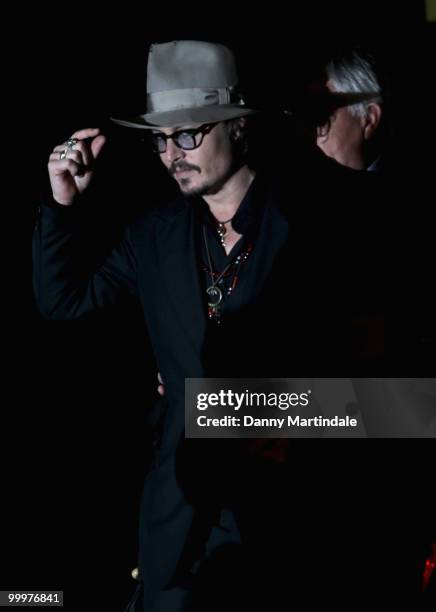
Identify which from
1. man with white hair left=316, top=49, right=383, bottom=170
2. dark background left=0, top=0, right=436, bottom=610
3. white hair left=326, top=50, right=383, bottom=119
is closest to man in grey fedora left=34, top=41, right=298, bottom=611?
dark background left=0, top=0, right=436, bottom=610

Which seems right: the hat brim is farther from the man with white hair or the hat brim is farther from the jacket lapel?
the man with white hair

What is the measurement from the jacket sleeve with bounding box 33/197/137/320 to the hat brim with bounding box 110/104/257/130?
348 mm

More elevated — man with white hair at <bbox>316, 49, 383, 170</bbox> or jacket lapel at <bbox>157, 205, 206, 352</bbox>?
man with white hair at <bbox>316, 49, 383, 170</bbox>

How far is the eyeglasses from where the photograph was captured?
6.59 feet

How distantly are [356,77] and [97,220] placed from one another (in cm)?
131

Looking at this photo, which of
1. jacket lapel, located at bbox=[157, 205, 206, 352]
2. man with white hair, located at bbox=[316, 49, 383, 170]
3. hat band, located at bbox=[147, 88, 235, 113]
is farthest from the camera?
man with white hair, located at bbox=[316, 49, 383, 170]

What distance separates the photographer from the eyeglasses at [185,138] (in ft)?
6.59

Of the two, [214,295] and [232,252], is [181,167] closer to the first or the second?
[232,252]

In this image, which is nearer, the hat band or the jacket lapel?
the jacket lapel

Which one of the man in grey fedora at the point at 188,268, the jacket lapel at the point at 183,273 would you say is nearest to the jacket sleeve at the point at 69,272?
the man in grey fedora at the point at 188,268

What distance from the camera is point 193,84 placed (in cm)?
211

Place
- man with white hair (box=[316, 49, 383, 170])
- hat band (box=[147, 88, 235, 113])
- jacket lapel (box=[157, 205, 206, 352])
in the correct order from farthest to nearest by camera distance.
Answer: man with white hair (box=[316, 49, 383, 170]) < hat band (box=[147, 88, 235, 113]) < jacket lapel (box=[157, 205, 206, 352])

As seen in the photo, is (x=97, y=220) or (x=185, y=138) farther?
(x=97, y=220)

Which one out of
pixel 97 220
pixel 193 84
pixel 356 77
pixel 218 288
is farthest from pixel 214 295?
pixel 356 77
